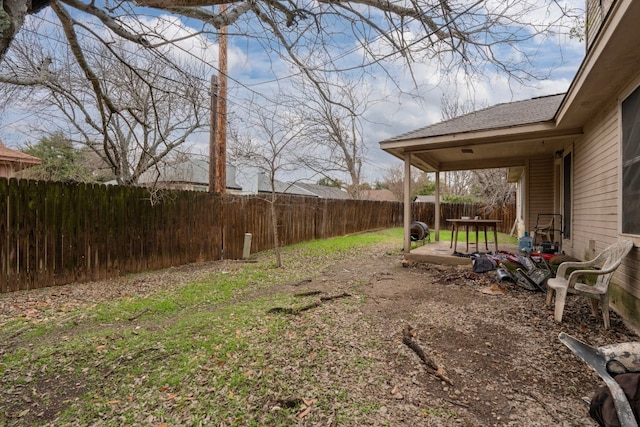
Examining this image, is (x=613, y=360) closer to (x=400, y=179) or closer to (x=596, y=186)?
(x=596, y=186)

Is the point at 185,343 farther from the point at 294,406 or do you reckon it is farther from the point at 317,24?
the point at 317,24

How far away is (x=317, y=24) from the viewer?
10.5 ft

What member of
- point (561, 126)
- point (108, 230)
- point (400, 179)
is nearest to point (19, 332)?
point (108, 230)

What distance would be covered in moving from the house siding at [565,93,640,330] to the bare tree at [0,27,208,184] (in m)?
5.52

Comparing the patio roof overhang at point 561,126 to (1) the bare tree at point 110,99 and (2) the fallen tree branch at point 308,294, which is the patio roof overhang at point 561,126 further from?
(1) the bare tree at point 110,99

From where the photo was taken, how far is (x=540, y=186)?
27.4 feet

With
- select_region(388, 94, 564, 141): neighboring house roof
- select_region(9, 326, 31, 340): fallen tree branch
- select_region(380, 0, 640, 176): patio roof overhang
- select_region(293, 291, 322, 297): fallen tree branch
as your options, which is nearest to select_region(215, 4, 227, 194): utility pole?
select_region(380, 0, 640, 176): patio roof overhang

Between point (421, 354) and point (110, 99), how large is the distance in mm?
5897

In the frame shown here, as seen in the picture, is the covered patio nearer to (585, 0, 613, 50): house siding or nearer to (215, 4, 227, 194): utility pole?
(585, 0, 613, 50): house siding

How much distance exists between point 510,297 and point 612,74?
2.86 meters

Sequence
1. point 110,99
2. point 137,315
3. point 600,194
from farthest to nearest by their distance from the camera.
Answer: point 110,99 → point 600,194 → point 137,315

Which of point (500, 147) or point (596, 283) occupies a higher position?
point (500, 147)

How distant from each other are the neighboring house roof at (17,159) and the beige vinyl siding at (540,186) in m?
14.4

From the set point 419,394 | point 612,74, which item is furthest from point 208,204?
point 612,74
